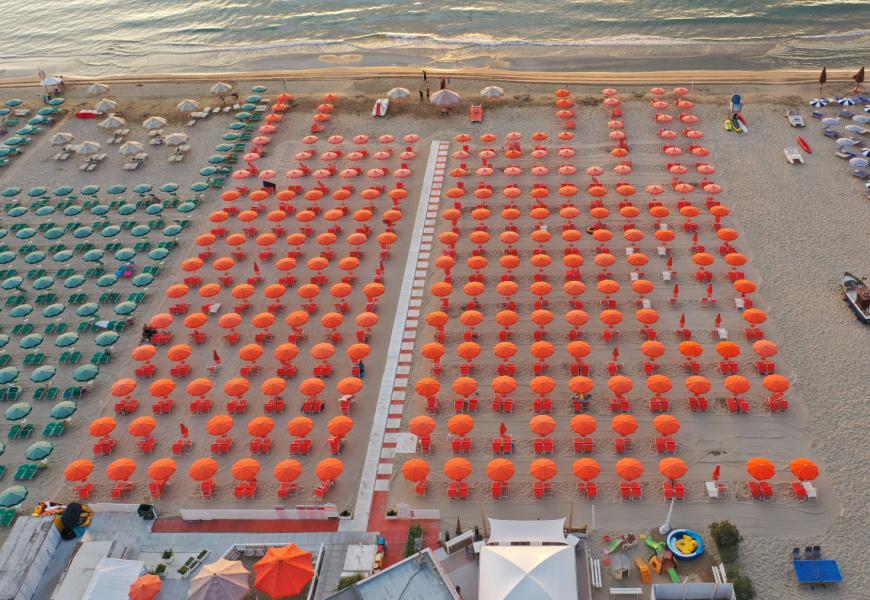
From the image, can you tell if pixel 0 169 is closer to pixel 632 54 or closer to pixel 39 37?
pixel 39 37

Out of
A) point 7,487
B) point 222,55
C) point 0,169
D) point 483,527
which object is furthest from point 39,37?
point 483,527

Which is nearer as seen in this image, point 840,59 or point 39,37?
point 840,59

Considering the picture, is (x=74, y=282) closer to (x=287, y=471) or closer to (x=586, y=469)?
(x=287, y=471)

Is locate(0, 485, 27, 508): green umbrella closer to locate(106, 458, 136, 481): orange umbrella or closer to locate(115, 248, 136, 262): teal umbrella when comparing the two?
locate(106, 458, 136, 481): orange umbrella

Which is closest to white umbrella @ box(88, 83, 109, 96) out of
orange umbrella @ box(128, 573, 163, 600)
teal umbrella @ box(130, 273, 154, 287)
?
teal umbrella @ box(130, 273, 154, 287)

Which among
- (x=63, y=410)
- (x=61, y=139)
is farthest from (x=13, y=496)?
(x=61, y=139)
